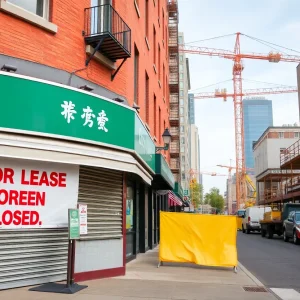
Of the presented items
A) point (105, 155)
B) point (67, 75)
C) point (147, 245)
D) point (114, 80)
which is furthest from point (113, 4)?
point (147, 245)

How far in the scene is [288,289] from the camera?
9016 millimetres

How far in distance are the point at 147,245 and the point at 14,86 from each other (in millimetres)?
11003

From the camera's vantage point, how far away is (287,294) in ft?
27.5

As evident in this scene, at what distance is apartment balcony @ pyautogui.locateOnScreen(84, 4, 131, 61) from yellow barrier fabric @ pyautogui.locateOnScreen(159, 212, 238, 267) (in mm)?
4989

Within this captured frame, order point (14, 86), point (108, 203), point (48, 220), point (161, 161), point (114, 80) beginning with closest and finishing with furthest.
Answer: point (14, 86), point (48, 220), point (108, 203), point (114, 80), point (161, 161)

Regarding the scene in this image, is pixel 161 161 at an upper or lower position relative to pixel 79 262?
upper

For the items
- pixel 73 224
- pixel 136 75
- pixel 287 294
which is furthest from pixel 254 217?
pixel 73 224

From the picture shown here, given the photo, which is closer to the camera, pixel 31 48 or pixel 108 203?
pixel 31 48

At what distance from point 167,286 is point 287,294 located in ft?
8.00

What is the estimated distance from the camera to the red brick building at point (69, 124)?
301 inches

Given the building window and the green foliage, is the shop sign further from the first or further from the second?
the green foliage

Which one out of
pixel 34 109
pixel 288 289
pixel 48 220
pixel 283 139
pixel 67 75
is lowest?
pixel 288 289

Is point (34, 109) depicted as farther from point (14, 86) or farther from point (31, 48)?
point (31, 48)

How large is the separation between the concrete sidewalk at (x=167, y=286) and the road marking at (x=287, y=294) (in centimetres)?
23
